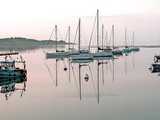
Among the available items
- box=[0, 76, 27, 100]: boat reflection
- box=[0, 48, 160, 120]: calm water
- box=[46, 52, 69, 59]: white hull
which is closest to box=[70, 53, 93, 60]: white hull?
box=[46, 52, 69, 59]: white hull

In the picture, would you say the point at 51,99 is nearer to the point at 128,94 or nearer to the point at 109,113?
the point at 128,94

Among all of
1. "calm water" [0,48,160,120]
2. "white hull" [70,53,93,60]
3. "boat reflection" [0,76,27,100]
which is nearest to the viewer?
"calm water" [0,48,160,120]

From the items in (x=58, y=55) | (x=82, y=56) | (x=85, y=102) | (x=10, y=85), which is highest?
(x=58, y=55)

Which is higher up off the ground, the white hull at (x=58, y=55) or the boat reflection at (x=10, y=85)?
the white hull at (x=58, y=55)

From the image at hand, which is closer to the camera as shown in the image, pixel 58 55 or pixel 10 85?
pixel 10 85

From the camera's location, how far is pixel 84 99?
39.5 meters

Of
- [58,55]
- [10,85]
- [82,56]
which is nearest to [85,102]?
[10,85]

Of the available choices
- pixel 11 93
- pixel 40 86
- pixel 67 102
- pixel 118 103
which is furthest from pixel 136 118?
pixel 40 86

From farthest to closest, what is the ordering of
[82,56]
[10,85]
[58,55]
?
[58,55]
[82,56]
[10,85]

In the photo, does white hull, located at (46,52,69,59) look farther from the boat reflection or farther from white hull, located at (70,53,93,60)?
the boat reflection

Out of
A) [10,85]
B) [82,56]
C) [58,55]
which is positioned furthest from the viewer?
[58,55]

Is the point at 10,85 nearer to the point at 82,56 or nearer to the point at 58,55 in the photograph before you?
the point at 82,56

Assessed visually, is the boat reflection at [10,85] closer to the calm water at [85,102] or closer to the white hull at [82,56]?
the calm water at [85,102]

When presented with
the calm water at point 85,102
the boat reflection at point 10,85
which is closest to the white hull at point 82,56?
the boat reflection at point 10,85
